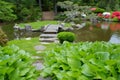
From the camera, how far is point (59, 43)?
11109mm

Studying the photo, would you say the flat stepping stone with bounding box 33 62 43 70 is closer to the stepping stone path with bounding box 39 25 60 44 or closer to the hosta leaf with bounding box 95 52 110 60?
the hosta leaf with bounding box 95 52 110 60

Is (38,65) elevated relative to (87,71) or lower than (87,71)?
lower

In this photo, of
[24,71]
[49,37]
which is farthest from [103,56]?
[49,37]

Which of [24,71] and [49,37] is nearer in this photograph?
[24,71]

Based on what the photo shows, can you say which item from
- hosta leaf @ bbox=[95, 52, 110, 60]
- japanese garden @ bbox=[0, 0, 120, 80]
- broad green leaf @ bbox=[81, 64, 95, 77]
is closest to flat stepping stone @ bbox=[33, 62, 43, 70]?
japanese garden @ bbox=[0, 0, 120, 80]

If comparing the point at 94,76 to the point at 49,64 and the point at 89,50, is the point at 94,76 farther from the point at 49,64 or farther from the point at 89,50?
the point at 49,64

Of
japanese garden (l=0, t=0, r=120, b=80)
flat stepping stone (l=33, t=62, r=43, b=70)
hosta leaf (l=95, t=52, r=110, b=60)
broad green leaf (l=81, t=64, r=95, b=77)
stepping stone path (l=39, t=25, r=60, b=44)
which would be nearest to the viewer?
broad green leaf (l=81, t=64, r=95, b=77)

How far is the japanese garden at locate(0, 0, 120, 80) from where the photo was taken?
3.35m

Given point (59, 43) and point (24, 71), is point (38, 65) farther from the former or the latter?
point (59, 43)

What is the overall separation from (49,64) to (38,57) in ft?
11.2

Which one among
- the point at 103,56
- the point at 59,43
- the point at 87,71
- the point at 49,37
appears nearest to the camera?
the point at 87,71

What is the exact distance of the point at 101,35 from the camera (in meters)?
15.5

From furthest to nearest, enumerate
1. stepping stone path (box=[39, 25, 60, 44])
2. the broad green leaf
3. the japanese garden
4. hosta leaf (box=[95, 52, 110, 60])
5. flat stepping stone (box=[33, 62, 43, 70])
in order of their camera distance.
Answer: stepping stone path (box=[39, 25, 60, 44])
flat stepping stone (box=[33, 62, 43, 70])
hosta leaf (box=[95, 52, 110, 60])
the japanese garden
the broad green leaf

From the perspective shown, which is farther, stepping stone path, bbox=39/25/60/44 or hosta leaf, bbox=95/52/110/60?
stepping stone path, bbox=39/25/60/44
